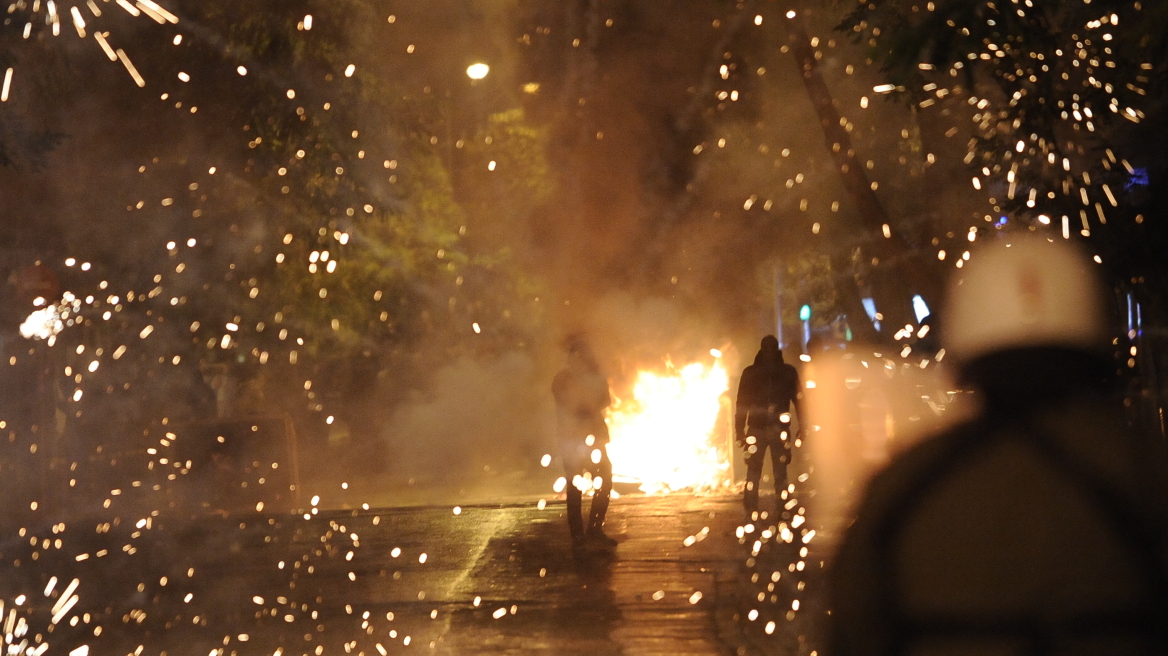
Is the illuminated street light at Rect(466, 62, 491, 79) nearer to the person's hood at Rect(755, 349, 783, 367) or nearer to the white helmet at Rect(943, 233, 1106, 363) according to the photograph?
the person's hood at Rect(755, 349, 783, 367)

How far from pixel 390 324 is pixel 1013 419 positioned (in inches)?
609

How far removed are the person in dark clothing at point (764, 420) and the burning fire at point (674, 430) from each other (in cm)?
189

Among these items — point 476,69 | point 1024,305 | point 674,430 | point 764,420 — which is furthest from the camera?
point 476,69

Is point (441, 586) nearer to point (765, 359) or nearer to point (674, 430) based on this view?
point (765, 359)

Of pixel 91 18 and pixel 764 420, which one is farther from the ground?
pixel 91 18

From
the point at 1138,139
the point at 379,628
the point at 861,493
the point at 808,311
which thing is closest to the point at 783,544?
the point at 379,628

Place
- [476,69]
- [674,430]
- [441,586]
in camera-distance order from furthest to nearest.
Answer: [476,69], [674,430], [441,586]

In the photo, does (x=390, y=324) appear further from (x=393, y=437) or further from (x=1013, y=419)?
(x=1013, y=419)

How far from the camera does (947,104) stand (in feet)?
28.5

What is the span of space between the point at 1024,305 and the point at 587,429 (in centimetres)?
559

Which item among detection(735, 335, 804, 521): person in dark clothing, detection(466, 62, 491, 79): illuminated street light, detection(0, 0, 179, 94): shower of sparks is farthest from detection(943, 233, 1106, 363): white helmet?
detection(466, 62, 491, 79): illuminated street light

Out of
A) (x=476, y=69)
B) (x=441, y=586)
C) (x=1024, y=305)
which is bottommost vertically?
(x=441, y=586)

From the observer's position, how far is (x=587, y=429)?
778cm

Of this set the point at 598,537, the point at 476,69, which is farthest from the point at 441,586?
the point at 476,69
